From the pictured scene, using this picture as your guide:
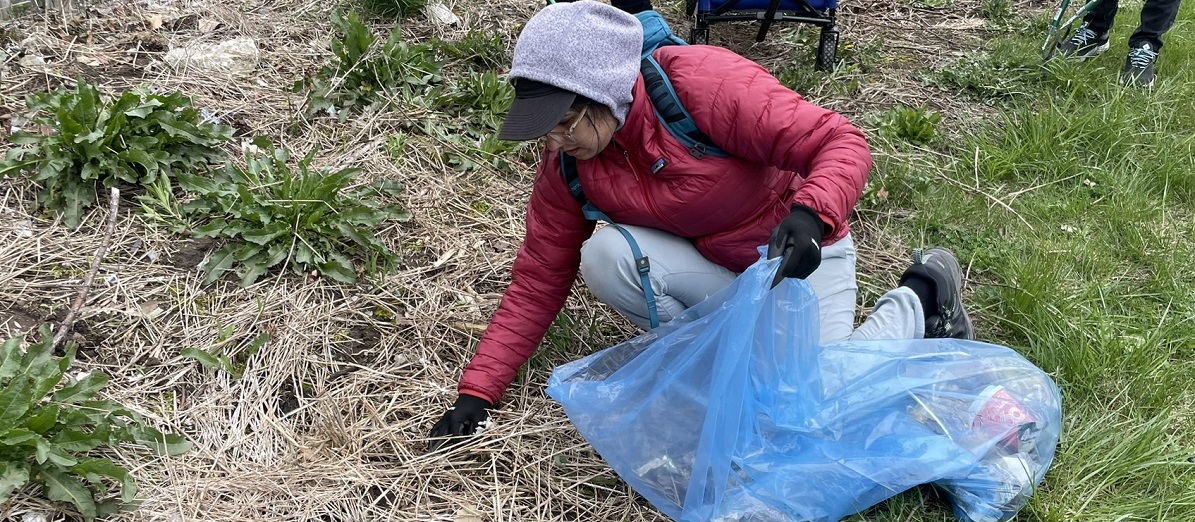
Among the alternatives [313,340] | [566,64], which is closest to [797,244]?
[566,64]

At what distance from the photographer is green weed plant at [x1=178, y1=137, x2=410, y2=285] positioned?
8.87ft

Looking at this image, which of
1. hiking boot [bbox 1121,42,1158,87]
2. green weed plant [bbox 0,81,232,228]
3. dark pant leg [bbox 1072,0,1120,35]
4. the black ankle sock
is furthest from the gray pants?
dark pant leg [bbox 1072,0,1120,35]

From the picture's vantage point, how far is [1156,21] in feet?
12.8

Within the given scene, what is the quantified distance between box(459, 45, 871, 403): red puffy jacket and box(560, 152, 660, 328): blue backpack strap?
0.02m

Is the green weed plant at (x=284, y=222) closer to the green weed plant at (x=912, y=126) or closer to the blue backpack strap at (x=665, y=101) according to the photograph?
the blue backpack strap at (x=665, y=101)

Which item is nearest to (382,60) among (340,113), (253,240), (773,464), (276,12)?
(340,113)

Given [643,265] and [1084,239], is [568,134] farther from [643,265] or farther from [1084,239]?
[1084,239]

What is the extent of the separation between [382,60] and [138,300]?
143cm

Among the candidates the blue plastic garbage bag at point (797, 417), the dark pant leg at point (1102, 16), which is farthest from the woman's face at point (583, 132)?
the dark pant leg at point (1102, 16)

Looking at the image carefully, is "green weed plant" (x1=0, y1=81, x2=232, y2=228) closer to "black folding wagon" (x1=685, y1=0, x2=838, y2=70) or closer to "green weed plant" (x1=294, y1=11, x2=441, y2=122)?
"green weed plant" (x1=294, y1=11, x2=441, y2=122)

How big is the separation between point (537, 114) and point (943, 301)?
1.40m

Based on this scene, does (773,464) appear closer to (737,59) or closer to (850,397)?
(850,397)

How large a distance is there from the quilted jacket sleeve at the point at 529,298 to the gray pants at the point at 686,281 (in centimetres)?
6

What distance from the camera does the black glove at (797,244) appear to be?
174 cm
